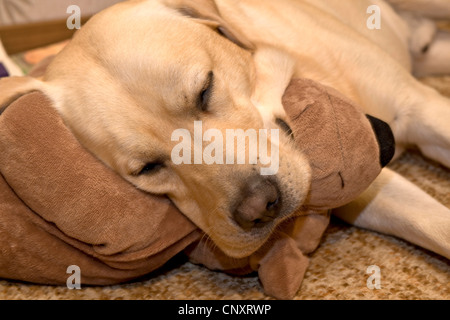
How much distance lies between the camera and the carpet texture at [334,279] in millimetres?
1688

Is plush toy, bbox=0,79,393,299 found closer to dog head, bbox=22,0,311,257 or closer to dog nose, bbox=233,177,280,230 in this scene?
dog head, bbox=22,0,311,257

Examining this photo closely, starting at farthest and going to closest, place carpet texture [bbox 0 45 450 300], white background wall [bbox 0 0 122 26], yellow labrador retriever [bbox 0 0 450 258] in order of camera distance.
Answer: white background wall [bbox 0 0 122 26] < carpet texture [bbox 0 45 450 300] < yellow labrador retriever [bbox 0 0 450 258]

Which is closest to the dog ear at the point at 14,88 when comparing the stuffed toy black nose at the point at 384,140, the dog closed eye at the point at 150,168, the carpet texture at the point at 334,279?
the dog closed eye at the point at 150,168

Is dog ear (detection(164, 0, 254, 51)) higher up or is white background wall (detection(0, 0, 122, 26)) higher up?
dog ear (detection(164, 0, 254, 51))

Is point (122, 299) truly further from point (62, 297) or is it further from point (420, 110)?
point (420, 110)

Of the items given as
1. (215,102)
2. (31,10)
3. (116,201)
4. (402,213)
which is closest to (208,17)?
(215,102)

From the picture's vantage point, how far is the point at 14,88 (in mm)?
1847

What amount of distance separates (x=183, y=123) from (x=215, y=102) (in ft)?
0.40

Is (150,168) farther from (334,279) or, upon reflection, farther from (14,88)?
(334,279)

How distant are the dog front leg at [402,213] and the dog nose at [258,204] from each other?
0.57 m

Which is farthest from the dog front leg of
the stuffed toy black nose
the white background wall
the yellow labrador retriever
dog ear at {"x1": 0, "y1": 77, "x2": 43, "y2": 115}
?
the white background wall

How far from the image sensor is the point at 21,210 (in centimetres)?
170

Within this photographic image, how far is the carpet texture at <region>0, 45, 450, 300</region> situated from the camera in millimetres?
1688

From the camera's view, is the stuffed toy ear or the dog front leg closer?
the stuffed toy ear
